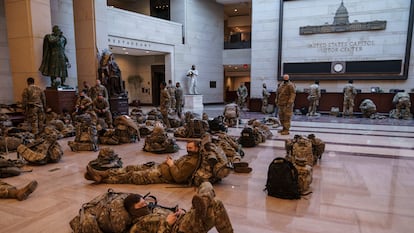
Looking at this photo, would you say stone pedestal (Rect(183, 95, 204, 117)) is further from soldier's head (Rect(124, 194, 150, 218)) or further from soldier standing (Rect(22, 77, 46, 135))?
soldier's head (Rect(124, 194, 150, 218))

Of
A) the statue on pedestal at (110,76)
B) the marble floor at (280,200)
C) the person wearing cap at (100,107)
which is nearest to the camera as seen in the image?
the marble floor at (280,200)

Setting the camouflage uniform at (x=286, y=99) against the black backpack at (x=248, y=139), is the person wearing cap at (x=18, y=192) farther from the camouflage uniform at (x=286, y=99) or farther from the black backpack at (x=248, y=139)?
the camouflage uniform at (x=286, y=99)

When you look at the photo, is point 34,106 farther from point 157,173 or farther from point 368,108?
point 368,108

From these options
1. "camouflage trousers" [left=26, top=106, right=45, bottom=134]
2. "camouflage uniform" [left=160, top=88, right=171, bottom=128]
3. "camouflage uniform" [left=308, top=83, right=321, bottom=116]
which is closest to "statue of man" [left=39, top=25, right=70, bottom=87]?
"camouflage trousers" [left=26, top=106, right=45, bottom=134]

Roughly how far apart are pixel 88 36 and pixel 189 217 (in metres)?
11.5

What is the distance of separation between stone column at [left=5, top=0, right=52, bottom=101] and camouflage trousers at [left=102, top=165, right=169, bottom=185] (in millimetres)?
7628

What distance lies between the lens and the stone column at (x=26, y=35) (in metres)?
9.18

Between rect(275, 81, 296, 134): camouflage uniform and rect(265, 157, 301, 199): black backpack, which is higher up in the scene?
rect(275, 81, 296, 134): camouflage uniform

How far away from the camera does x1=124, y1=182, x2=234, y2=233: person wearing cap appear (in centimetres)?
193

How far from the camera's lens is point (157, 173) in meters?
3.78

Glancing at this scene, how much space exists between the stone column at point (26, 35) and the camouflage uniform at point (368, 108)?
13.8m

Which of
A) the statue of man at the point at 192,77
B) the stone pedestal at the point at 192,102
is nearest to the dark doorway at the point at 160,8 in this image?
the statue of man at the point at 192,77

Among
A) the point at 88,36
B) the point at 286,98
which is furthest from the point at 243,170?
the point at 88,36

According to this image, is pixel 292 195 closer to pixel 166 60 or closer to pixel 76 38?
pixel 76 38
